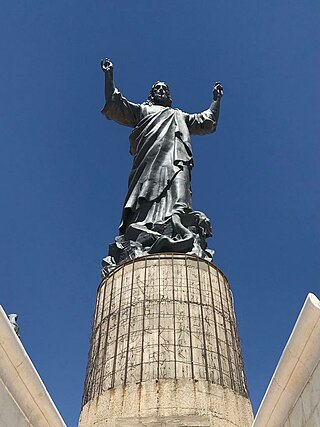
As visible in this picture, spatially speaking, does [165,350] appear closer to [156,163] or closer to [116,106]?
[156,163]

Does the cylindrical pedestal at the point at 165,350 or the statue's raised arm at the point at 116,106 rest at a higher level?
the statue's raised arm at the point at 116,106

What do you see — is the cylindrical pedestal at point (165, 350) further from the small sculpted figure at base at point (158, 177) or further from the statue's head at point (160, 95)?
the statue's head at point (160, 95)

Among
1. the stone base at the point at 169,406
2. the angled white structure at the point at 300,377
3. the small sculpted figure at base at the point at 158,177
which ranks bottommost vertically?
the angled white structure at the point at 300,377

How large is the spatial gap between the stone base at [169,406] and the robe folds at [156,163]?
9.93ft

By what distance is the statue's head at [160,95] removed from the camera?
46.9 feet

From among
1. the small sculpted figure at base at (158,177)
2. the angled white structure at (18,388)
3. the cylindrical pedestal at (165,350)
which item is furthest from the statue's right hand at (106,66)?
the angled white structure at (18,388)

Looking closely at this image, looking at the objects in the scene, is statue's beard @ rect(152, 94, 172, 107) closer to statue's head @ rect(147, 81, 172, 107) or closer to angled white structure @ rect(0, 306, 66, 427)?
statue's head @ rect(147, 81, 172, 107)

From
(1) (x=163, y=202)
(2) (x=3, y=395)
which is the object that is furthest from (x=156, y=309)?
(2) (x=3, y=395)

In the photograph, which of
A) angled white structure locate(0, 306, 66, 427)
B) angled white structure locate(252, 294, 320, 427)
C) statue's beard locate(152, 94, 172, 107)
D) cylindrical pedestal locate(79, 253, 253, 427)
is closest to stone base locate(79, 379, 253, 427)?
cylindrical pedestal locate(79, 253, 253, 427)

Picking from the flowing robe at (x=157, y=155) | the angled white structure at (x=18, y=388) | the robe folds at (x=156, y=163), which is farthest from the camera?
the flowing robe at (x=157, y=155)

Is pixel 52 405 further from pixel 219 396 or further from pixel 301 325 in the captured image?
pixel 219 396

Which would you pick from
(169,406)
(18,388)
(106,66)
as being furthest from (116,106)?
(18,388)

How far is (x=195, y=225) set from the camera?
11250 millimetres

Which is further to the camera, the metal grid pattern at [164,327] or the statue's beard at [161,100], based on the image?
the statue's beard at [161,100]
